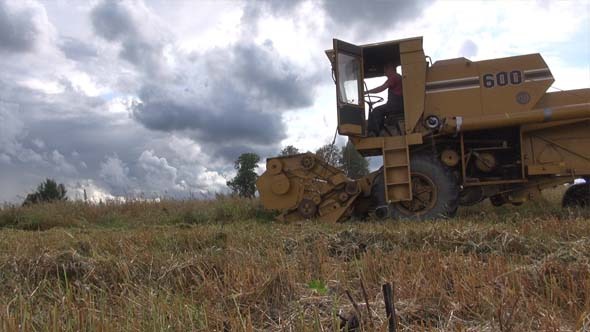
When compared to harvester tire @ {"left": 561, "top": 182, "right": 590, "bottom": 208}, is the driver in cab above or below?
above

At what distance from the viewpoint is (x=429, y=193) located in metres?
8.13

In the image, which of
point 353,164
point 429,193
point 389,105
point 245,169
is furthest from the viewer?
point 245,169

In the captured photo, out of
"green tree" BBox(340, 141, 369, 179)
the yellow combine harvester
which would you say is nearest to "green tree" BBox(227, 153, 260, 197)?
"green tree" BBox(340, 141, 369, 179)

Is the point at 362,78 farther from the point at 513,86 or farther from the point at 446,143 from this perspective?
the point at 513,86

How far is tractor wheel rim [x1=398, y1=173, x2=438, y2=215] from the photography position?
811cm

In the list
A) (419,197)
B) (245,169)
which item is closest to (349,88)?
(419,197)

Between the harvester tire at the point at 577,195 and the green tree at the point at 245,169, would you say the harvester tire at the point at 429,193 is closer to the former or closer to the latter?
the harvester tire at the point at 577,195

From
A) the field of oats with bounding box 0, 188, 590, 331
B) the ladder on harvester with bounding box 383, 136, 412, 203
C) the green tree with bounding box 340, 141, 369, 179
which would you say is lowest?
the field of oats with bounding box 0, 188, 590, 331

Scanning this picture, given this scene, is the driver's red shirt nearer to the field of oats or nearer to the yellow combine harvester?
the yellow combine harvester

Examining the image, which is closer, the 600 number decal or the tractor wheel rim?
the 600 number decal

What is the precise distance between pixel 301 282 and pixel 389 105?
238 inches

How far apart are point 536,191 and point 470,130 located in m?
1.40

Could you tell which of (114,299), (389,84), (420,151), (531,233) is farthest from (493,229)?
(389,84)

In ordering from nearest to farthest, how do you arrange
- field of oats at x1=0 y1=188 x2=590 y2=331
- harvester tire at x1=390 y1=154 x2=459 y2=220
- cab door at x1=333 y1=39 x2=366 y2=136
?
field of oats at x1=0 y1=188 x2=590 y2=331, harvester tire at x1=390 y1=154 x2=459 y2=220, cab door at x1=333 y1=39 x2=366 y2=136
